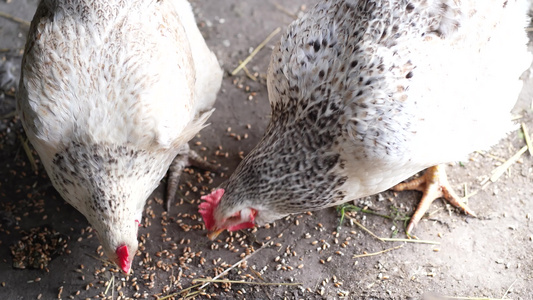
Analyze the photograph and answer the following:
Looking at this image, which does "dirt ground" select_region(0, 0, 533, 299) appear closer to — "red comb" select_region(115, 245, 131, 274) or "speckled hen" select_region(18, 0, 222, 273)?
"red comb" select_region(115, 245, 131, 274)

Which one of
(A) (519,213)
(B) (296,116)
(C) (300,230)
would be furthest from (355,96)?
(A) (519,213)

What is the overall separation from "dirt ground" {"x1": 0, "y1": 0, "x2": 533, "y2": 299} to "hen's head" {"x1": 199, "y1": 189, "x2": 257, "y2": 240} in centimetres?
36

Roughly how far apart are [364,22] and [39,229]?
194 centimetres

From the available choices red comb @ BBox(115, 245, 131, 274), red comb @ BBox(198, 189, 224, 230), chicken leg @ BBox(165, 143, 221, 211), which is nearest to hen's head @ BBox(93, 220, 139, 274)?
red comb @ BBox(115, 245, 131, 274)

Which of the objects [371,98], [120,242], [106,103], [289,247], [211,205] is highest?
[371,98]

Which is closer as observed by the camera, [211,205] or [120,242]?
[120,242]

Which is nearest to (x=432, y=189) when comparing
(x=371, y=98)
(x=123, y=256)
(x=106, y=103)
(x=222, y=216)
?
(x=371, y=98)

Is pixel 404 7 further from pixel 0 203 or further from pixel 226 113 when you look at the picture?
pixel 0 203

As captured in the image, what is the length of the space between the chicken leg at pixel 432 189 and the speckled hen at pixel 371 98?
1.71 ft

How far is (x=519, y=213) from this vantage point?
268 cm

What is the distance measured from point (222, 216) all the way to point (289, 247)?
559 millimetres

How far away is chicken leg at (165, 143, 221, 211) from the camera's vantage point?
2750 millimetres

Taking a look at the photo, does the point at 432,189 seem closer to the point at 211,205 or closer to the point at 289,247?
the point at 289,247

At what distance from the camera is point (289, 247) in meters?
2.61
